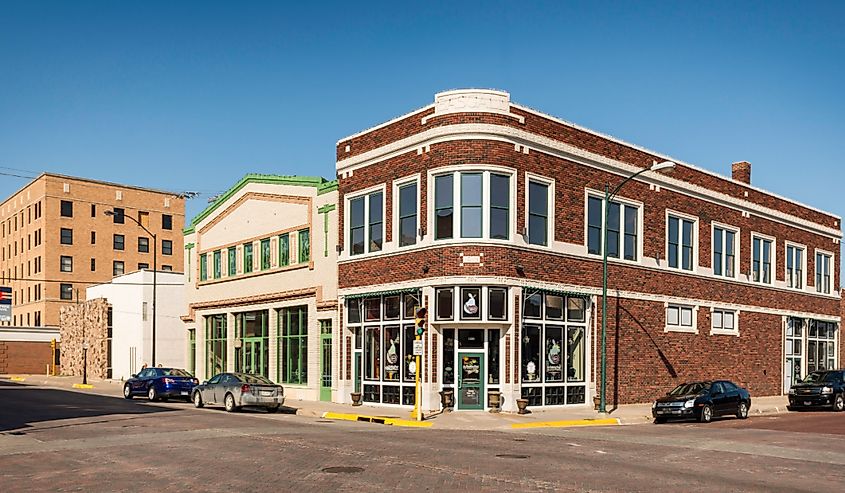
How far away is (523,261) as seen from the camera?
31.2 m

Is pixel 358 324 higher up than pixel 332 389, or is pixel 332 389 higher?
pixel 358 324

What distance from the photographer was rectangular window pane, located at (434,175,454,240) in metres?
31.0

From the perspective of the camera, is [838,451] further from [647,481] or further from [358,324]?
[358,324]

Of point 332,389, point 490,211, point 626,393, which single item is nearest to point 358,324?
point 332,389

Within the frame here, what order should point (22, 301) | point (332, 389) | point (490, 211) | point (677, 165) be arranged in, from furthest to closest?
1. point (22, 301)
2. point (677, 165)
3. point (332, 389)
4. point (490, 211)

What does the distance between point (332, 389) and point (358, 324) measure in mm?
3368

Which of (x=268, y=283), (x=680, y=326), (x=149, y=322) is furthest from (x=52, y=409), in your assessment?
(x=680, y=326)

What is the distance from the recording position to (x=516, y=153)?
1233 inches

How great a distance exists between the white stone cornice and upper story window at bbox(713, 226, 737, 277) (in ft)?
4.50

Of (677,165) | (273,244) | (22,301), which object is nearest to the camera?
(677,165)

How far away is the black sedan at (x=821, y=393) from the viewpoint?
119ft

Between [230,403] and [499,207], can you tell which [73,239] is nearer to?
[230,403]

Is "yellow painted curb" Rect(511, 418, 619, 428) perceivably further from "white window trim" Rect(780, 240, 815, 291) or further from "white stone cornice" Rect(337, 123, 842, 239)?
"white window trim" Rect(780, 240, 815, 291)

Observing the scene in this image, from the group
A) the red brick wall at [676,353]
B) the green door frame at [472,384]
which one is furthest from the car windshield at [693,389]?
the green door frame at [472,384]
